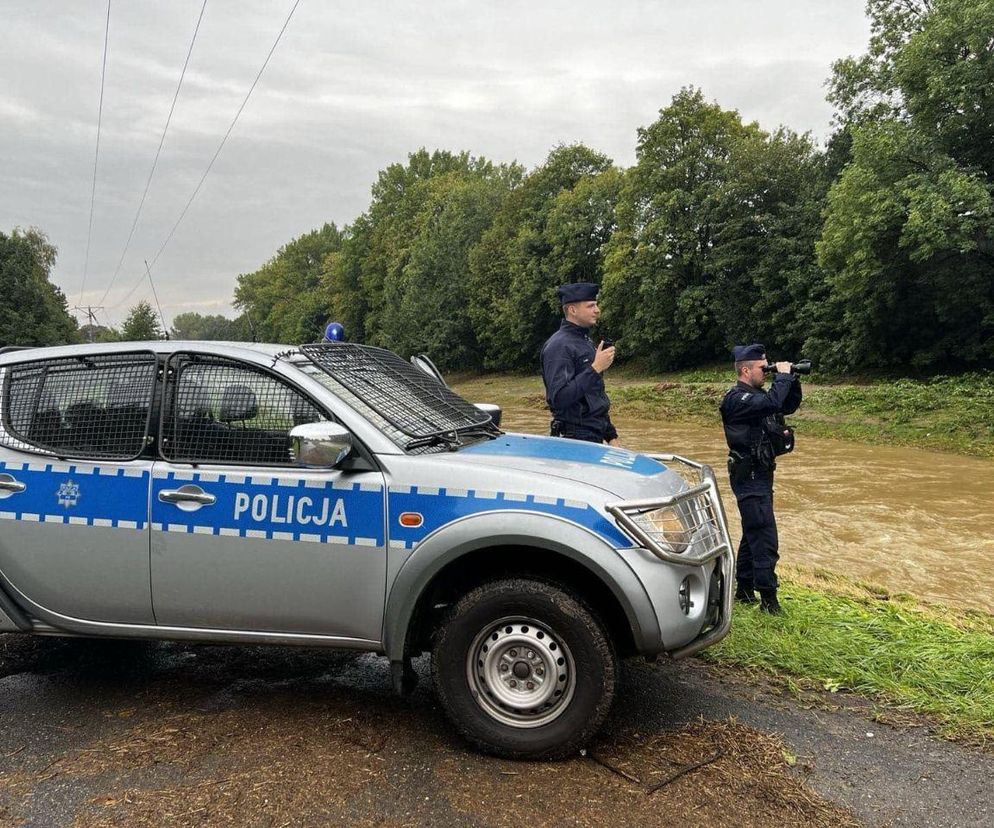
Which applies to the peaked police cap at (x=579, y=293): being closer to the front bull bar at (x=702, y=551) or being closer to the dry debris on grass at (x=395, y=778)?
the front bull bar at (x=702, y=551)

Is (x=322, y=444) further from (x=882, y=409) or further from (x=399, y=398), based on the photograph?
(x=882, y=409)

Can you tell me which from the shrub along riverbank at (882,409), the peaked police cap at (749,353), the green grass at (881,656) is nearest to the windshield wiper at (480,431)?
the green grass at (881,656)

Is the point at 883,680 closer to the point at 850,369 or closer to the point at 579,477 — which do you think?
the point at 579,477

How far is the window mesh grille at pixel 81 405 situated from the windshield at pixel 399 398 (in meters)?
0.82

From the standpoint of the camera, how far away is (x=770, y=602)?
209 inches

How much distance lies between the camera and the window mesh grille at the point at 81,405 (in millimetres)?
3785

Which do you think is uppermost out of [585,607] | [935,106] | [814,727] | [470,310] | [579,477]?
[935,106]

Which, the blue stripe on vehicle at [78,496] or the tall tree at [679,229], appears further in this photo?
the tall tree at [679,229]

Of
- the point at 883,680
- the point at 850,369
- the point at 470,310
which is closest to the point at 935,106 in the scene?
the point at 850,369

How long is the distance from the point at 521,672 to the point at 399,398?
1473 mm

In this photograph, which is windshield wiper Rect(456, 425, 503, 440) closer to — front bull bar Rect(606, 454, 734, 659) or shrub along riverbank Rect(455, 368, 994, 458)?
front bull bar Rect(606, 454, 734, 659)

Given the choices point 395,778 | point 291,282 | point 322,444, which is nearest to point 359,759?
point 395,778

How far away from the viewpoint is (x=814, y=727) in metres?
3.65

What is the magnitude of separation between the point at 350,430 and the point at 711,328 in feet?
132
